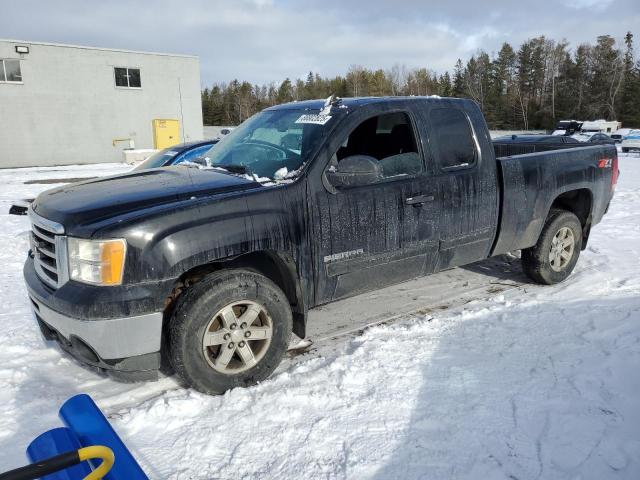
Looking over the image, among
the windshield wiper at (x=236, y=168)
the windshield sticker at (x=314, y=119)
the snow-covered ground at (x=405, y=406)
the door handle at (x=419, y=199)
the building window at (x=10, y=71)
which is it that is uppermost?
the building window at (x=10, y=71)

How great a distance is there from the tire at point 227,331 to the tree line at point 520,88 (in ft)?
211

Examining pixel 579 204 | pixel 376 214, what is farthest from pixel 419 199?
pixel 579 204

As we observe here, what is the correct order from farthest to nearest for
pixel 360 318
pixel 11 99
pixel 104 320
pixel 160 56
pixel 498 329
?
pixel 160 56
pixel 11 99
pixel 360 318
pixel 498 329
pixel 104 320

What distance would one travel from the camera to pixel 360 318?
4645mm

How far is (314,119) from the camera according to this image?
394 centimetres

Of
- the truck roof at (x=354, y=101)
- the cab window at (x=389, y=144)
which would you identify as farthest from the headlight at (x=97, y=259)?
the truck roof at (x=354, y=101)

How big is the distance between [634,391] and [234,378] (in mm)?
2569

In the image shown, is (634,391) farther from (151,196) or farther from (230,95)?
(230,95)

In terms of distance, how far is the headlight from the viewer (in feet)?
9.39

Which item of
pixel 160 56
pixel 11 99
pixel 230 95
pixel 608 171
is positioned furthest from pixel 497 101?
pixel 608 171

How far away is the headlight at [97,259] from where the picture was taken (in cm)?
286

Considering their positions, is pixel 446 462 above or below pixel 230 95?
below

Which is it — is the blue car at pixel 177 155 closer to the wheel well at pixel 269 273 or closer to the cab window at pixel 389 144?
the cab window at pixel 389 144

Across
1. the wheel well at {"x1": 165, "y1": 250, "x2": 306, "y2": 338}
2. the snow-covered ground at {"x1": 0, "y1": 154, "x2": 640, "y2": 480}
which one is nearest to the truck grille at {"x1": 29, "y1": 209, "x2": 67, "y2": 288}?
the wheel well at {"x1": 165, "y1": 250, "x2": 306, "y2": 338}
